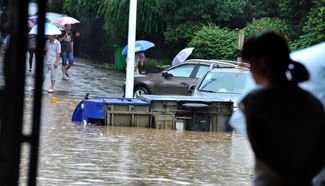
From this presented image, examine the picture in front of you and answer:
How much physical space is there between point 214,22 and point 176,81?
10.6 meters

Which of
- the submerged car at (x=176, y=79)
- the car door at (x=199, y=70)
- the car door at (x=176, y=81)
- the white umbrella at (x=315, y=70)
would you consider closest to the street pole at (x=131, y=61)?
the submerged car at (x=176, y=79)

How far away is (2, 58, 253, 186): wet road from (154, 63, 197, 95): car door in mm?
3643

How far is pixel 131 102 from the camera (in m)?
13.8

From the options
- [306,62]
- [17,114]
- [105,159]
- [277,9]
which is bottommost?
[105,159]

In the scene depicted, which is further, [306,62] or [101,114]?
[101,114]

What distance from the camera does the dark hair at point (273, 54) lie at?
3.40m

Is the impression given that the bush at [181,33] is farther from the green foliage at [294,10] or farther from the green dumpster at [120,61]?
the green foliage at [294,10]

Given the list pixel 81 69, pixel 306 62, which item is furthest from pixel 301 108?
pixel 81 69

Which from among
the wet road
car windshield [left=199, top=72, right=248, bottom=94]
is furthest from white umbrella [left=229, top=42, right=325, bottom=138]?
car windshield [left=199, top=72, right=248, bottom=94]

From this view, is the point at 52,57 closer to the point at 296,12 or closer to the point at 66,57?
the point at 66,57

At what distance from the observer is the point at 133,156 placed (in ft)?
33.7

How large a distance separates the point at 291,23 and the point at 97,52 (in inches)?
564

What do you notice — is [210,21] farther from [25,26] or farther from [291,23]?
[25,26]

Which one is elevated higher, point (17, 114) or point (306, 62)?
point (306, 62)
